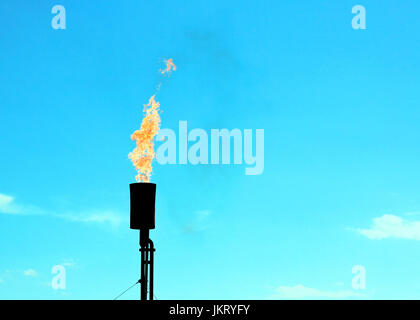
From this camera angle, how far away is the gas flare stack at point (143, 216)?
1504cm

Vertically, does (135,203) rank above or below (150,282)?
above

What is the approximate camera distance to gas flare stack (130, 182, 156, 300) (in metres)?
15.0

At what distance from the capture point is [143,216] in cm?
1505
